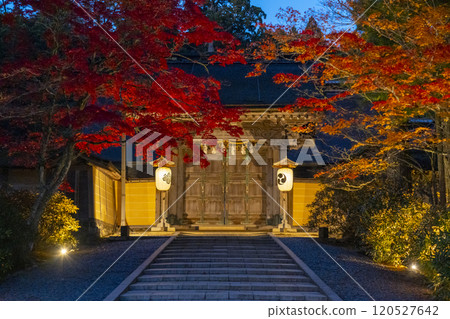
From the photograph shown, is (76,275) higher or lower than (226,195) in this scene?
lower

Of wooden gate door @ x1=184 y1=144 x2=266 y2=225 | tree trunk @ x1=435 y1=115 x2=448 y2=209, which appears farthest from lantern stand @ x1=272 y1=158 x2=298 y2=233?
tree trunk @ x1=435 y1=115 x2=448 y2=209

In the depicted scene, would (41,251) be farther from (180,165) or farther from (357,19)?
(357,19)

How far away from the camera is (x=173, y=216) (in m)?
20.1

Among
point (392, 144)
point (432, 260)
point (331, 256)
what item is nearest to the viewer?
point (432, 260)

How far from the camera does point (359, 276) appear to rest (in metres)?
12.2

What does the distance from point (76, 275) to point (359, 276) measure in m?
6.12

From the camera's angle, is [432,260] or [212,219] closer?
[432,260]

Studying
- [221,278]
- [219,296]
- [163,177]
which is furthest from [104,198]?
[219,296]

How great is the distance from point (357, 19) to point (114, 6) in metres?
5.90

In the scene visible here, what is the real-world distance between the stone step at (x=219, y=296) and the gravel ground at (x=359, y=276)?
729mm

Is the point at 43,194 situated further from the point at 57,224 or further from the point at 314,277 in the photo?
the point at 314,277

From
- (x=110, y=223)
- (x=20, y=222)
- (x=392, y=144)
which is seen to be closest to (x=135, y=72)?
(x=20, y=222)

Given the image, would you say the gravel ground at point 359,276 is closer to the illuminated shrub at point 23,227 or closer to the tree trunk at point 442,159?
the tree trunk at point 442,159

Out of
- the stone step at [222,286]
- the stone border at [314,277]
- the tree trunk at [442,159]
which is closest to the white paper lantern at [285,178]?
the stone border at [314,277]
